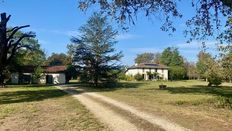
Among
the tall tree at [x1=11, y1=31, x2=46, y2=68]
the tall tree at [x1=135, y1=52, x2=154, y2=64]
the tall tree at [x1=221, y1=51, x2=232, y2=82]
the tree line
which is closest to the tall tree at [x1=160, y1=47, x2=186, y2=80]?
the tree line

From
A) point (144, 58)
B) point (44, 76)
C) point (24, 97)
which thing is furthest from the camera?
point (144, 58)

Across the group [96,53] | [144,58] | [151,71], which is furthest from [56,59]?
[96,53]

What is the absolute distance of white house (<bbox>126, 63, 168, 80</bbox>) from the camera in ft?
424

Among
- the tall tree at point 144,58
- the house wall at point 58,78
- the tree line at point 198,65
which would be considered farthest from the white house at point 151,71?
the house wall at point 58,78

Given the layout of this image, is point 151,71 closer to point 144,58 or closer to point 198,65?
point 198,65

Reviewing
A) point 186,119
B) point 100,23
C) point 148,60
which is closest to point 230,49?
point 186,119

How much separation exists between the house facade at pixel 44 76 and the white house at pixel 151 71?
4388cm

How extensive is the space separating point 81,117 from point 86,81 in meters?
41.4

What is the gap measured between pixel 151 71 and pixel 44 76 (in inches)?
2055

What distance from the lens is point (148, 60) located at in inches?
6909

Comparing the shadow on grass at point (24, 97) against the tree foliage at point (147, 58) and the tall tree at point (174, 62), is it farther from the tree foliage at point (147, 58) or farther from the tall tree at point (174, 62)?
the tree foliage at point (147, 58)

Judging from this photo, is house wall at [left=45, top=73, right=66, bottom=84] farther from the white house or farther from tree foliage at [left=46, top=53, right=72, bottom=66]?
the white house

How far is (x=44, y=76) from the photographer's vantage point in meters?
88.8

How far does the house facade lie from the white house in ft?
144
